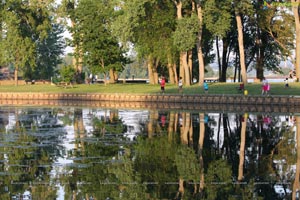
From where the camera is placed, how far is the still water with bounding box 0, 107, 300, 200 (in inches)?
690

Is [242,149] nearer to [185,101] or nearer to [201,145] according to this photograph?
[201,145]

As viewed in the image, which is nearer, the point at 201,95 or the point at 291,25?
the point at 201,95

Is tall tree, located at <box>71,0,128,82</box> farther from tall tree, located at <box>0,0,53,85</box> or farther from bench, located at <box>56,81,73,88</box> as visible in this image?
tall tree, located at <box>0,0,53,85</box>

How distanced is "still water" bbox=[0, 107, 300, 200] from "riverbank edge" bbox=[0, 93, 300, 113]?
41.7ft

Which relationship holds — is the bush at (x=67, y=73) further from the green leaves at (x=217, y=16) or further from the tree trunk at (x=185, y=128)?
the tree trunk at (x=185, y=128)

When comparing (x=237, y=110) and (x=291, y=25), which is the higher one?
(x=291, y=25)

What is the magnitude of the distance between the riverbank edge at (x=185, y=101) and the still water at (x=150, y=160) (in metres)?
12.7

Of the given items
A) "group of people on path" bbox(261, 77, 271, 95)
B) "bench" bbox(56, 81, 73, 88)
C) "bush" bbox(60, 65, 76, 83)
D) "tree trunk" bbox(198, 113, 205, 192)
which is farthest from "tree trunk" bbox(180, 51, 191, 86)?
"tree trunk" bbox(198, 113, 205, 192)

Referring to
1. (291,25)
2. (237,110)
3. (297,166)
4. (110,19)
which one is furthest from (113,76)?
(297,166)

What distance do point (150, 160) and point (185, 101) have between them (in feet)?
118

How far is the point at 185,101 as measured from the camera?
5856 cm

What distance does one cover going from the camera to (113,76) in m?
90.8

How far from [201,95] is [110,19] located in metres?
29.1

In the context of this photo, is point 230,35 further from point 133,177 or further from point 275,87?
point 133,177
